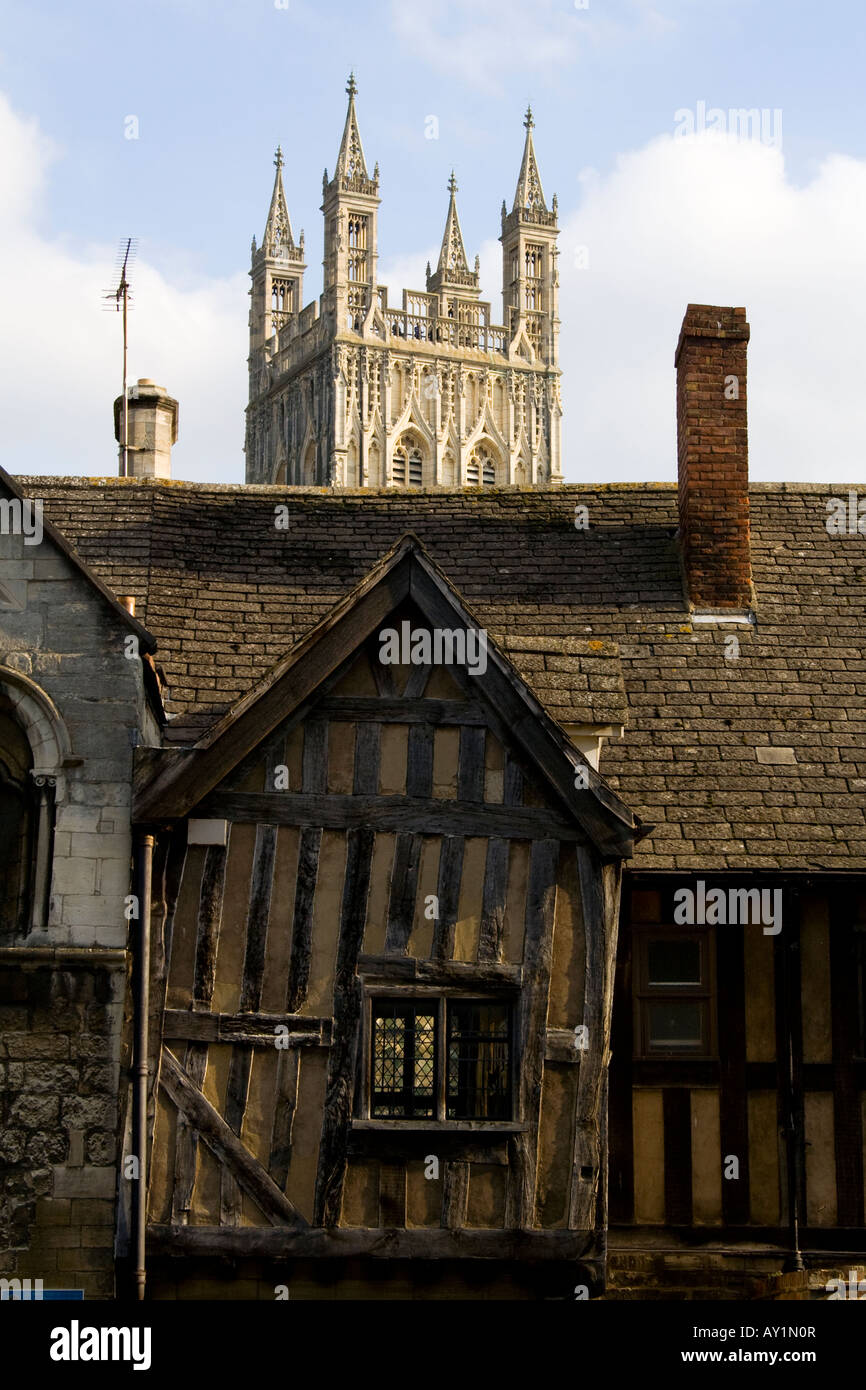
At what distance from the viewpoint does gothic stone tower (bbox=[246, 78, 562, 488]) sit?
9681 cm

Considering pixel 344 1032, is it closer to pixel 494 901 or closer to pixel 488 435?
pixel 494 901

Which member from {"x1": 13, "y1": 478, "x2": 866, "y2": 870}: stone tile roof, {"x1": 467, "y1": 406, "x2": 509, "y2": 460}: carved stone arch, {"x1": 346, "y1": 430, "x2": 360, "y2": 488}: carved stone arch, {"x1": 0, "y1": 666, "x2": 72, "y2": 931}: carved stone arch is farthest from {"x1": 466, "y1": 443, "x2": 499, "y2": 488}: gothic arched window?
{"x1": 0, "y1": 666, "x2": 72, "y2": 931}: carved stone arch

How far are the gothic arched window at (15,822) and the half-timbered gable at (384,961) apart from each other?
758mm

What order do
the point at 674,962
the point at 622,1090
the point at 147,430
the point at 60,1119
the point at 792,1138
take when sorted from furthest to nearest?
the point at 147,430
the point at 674,962
the point at 622,1090
the point at 792,1138
the point at 60,1119

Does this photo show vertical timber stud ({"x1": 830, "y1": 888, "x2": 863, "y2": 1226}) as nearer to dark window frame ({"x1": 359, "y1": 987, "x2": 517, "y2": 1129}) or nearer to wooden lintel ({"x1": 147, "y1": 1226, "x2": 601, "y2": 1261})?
wooden lintel ({"x1": 147, "y1": 1226, "x2": 601, "y2": 1261})

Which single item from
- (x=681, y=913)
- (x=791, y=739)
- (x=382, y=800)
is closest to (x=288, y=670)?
(x=382, y=800)

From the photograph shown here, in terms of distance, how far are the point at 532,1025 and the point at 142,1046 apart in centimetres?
222

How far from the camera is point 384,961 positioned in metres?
11.6

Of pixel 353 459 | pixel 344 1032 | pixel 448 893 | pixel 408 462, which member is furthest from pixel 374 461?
pixel 344 1032

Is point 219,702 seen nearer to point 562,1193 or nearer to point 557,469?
point 562,1193

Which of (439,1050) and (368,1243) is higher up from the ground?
(439,1050)

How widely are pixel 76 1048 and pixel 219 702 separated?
347cm

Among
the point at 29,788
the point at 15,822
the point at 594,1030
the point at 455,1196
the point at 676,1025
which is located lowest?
the point at 455,1196

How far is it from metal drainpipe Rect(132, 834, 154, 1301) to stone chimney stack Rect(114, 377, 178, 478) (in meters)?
8.63
